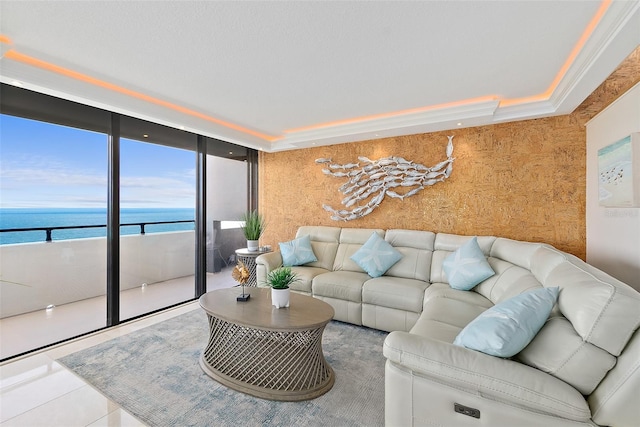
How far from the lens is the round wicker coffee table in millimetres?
2199

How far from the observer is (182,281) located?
448 cm

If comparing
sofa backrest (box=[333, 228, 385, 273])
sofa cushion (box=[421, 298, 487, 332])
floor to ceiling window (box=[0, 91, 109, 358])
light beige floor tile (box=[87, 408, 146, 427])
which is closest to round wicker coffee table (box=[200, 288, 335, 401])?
light beige floor tile (box=[87, 408, 146, 427])

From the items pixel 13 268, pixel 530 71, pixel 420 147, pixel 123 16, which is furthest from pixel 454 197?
pixel 13 268

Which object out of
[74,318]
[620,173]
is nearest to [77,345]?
[74,318]

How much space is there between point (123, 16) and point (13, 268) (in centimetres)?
277

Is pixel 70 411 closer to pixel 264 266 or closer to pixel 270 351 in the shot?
pixel 270 351

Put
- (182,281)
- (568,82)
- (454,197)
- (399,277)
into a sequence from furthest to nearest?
1. (182,281)
2. (454,197)
3. (399,277)
4. (568,82)

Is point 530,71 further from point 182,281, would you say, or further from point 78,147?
point 182,281

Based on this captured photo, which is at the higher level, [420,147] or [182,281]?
[420,147]

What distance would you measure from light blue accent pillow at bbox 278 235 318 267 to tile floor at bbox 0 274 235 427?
96.3 inches

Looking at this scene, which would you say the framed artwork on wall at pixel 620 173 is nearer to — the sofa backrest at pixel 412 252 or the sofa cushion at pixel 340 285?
the sofa backrest at pixel 412 252

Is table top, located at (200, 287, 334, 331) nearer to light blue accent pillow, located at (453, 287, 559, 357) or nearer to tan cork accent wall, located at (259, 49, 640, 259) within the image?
light blue accent pillow, located at (453, 287, 559, 357)

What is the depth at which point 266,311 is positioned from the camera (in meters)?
2.48

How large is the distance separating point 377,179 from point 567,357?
3355 mm
